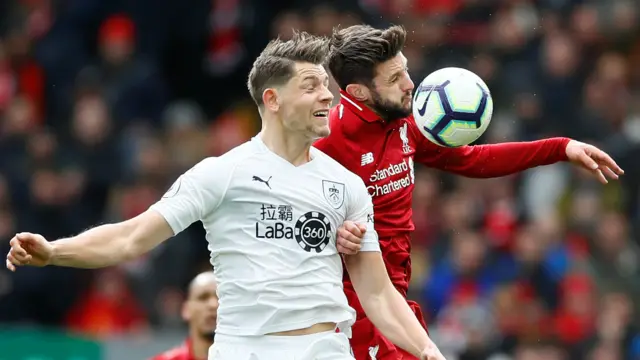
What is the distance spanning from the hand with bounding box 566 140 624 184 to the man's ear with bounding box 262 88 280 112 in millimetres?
1742

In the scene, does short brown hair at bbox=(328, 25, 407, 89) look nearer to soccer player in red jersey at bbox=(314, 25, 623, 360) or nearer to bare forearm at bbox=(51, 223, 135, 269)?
soccer player in red jersey at bbox=(314, 25, 623, 360)

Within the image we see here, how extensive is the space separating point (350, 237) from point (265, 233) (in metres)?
0.40

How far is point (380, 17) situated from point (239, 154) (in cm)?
857

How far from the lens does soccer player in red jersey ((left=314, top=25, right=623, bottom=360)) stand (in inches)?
287

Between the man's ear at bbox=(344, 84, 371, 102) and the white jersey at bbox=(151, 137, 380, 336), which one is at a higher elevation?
the man's ear at bbox=(344, 84, 371, 102)

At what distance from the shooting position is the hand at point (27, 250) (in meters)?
5.86

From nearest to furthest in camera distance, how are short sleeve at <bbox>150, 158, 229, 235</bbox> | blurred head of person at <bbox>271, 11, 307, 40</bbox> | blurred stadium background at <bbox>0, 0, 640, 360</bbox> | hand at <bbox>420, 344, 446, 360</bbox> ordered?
short sleeve at <bbox>150, 158, 229, 235</bbox> → hand at <bbox>420, 344, 446, 360</bbox> → blurred stadium background at <bbox>0, 0, 640, 360</bbox> → blurred head of person at <bbox>271, 11, 307, 40</bbox>

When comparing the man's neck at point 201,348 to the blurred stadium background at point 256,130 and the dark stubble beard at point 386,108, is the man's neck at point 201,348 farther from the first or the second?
the blurred stadium background at point 256,130

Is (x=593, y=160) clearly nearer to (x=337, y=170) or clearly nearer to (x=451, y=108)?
(x=451, y=108)

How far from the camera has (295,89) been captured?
6.68 m

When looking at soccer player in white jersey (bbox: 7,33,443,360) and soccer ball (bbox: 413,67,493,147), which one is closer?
soccer player in white jersey (bbox: 7,33,443,360)

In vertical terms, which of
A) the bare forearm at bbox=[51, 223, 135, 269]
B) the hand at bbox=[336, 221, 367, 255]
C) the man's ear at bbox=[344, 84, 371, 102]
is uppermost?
the man's ear at bbox=[344, 84, 371, 102]

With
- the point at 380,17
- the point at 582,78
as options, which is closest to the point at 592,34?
the point at 582,78

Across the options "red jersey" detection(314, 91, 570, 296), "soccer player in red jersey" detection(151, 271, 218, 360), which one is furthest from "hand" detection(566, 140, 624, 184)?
"soccer player in red jersey" detection(151, 271, 218, 360)
